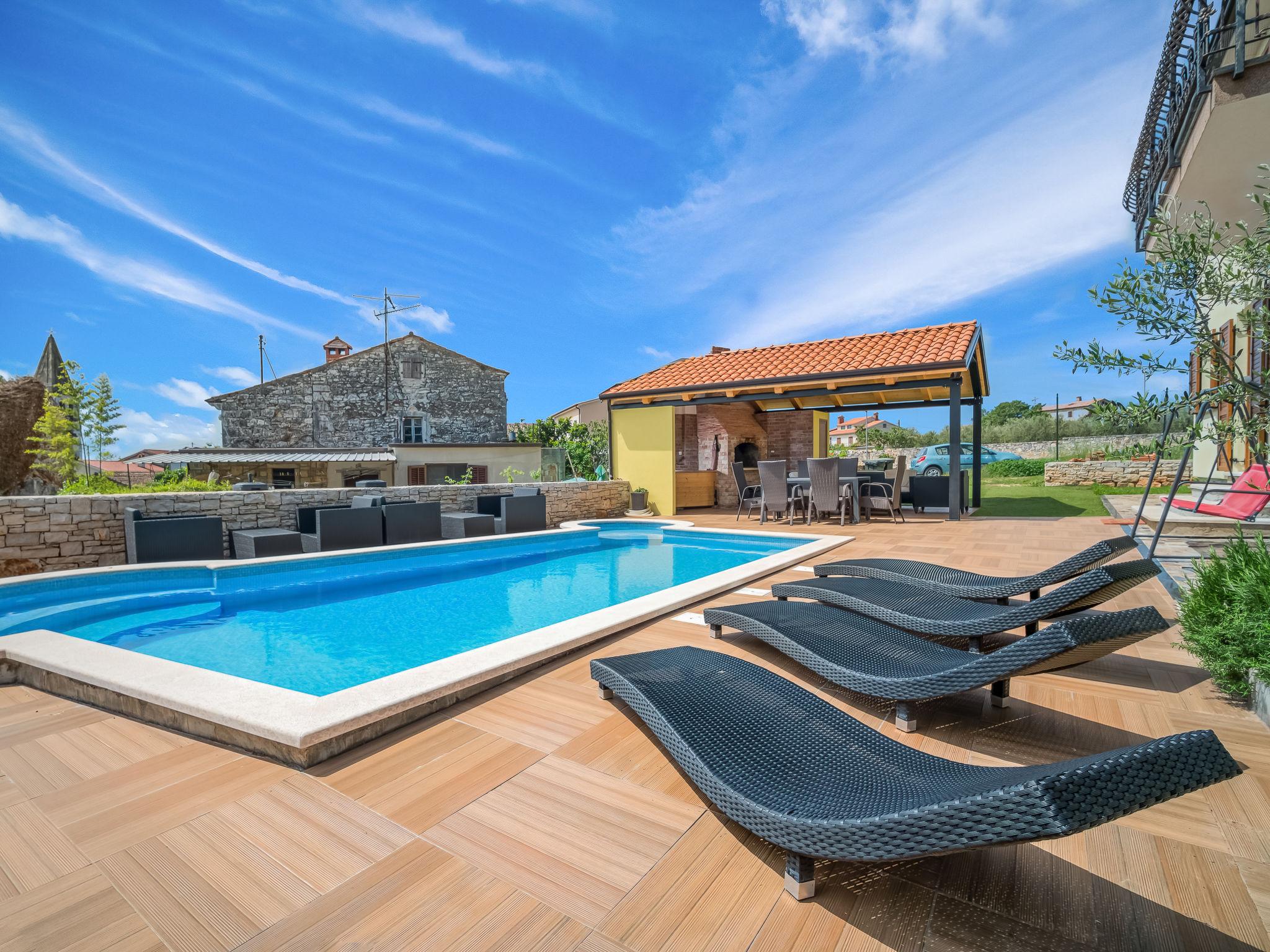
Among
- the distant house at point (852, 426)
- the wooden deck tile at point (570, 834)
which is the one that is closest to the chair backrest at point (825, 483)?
the wooden deck tile at point (570, 834)

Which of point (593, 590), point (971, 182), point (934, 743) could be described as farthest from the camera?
point (971, 182)

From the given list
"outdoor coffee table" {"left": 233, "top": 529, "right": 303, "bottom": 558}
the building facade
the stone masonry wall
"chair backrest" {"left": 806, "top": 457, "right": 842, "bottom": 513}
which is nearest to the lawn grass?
"chair backrest" {"left": 806, "top": 457, "right": 842, "bottom": 513}

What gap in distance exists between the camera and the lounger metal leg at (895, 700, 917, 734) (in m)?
2.27

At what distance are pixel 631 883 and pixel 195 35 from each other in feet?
61.0

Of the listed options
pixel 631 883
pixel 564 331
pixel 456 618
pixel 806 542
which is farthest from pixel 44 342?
pixel 564 331

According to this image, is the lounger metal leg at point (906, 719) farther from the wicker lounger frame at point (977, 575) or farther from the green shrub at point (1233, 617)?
the green shrub at point (1233, 617)

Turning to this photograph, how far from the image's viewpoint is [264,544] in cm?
696

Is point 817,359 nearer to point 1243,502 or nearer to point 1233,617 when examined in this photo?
point 1243,502

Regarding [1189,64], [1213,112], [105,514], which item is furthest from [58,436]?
[1189,64]

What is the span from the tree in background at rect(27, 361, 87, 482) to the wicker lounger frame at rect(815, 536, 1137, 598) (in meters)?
15.8

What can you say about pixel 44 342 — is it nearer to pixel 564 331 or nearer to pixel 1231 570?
pixel 1231 570

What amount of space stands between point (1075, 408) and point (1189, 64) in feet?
10.9

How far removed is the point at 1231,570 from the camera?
9.04 ft

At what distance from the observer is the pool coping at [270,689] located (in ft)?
7.18
